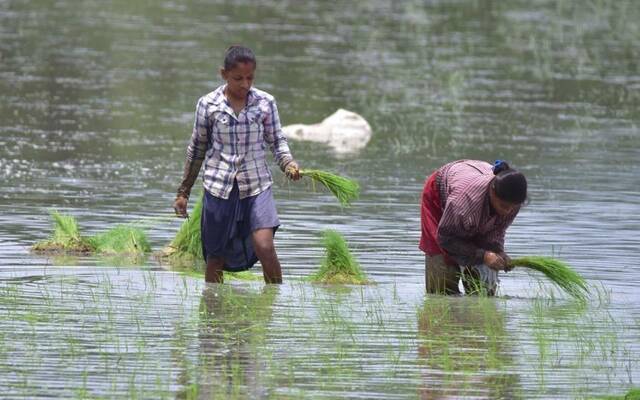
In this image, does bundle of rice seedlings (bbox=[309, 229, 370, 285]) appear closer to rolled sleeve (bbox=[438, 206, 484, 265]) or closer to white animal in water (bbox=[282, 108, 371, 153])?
rolled sleeve (bbox=[438, 206, 484, 265])

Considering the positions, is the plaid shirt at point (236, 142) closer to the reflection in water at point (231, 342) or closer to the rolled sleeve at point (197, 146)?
the rolled sleeve at point (197, 146)

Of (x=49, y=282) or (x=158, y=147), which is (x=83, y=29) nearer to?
(x=158, y=147)

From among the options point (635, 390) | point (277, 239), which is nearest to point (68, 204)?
point (277, 239)

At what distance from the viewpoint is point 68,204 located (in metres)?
12.9

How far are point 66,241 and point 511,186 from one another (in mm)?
3680

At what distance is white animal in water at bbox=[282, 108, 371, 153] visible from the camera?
17547 mm

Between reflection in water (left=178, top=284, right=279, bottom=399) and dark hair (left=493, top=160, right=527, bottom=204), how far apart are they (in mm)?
1369

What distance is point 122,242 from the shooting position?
1088 cm

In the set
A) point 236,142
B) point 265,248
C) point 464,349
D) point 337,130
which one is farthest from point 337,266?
point 337,130

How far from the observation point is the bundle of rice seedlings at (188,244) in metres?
10.6

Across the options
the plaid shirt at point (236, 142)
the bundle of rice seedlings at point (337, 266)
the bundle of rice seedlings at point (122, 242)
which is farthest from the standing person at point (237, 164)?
the bundle of rice seedlings at point (122, 242)

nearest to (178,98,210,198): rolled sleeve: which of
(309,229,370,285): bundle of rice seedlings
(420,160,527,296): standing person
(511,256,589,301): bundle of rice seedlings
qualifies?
(309,229,370,285): bundle of rice seedlings

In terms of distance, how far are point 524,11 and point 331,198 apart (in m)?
18.2

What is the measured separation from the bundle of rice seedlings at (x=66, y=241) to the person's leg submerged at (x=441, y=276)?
2.72 m
